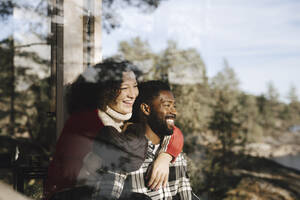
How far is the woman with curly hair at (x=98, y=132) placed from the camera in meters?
1.50

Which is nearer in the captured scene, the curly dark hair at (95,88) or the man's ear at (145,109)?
the curly dark hair at (95,88)

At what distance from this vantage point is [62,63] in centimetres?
180

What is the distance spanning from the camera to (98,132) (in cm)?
155

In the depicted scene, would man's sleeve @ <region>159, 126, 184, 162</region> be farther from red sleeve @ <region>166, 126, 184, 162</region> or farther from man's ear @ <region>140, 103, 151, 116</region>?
man's ear @ <region>140, 103, 151, 116</region>

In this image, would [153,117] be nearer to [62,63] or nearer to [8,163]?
[62,63]

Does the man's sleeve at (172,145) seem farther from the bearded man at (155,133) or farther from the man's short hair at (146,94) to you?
the man's short hair at (146,94)

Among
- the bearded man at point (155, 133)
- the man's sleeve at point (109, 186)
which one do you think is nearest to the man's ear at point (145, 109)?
the bearded man at point (155, 133)

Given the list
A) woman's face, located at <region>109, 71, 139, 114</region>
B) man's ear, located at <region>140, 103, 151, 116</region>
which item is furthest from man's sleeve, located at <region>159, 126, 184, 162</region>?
woman's face, located at <region>109, 71, 139, 114</region>

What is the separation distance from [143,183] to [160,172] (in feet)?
0.45

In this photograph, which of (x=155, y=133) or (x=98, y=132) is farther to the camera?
(x=155, y=133)

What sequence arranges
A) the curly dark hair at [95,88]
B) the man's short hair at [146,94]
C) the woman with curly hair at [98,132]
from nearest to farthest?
1. the woman with curly hair at [98,132]
2. the curly dark hair at [95,88]
3. the man's short hair at [146,94]

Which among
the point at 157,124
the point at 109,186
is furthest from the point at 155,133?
the point at 109,186

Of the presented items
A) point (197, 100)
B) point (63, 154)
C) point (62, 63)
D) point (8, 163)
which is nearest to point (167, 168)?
point (63, 154)

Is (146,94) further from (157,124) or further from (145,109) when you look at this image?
(157,124)
